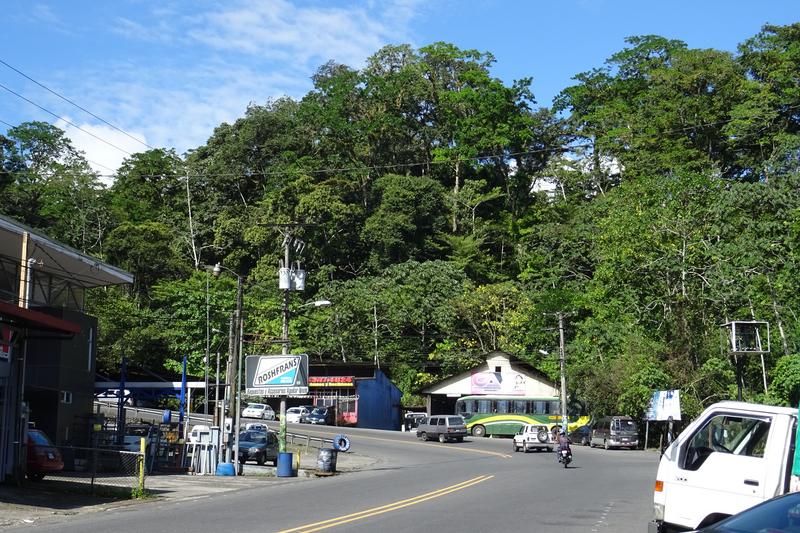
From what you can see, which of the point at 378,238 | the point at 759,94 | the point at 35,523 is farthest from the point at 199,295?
the point at 35,523

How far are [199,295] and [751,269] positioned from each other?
137 feet

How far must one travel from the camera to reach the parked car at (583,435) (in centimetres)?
5709

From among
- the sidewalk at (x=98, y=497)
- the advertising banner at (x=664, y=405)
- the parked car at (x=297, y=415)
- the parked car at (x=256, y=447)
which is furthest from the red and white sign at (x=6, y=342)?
the parked car at (x=297, y=415)

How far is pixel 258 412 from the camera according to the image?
6506 centimetres

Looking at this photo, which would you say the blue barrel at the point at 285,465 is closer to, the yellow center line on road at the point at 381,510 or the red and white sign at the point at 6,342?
the yellow center line on road at the point at 381,510

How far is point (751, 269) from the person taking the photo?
49344mm

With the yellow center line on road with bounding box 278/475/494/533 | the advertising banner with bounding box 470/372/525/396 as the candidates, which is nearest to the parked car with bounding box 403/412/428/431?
the advertising banner with bounding box 470/372/525/396

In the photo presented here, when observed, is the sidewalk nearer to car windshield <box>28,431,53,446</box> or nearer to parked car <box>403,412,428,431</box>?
car windshield <box>28,431,53,446</box>

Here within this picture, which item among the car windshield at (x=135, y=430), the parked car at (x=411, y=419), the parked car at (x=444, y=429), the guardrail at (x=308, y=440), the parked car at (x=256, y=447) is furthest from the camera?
the parked car at (x=411, y=419)

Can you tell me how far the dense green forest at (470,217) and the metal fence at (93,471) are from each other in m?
31.0

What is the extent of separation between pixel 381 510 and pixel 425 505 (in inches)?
57.4

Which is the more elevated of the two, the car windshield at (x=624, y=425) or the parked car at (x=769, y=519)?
the parked car at (x=769, y=519)

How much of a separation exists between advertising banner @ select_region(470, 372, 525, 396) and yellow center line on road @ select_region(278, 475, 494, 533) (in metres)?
41.1

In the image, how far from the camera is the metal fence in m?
22.2
